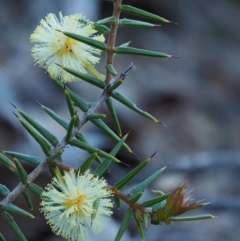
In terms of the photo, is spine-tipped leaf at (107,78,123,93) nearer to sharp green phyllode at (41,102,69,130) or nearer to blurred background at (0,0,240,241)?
sharp green phyllode at (41,102,69,130)

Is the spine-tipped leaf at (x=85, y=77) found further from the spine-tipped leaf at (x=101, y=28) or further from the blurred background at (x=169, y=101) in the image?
the blurred background at (x=169, y=101)

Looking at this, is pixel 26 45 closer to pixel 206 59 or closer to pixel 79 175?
pixel 206 59

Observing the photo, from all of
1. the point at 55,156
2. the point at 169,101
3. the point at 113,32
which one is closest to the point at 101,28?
the point at 113,32

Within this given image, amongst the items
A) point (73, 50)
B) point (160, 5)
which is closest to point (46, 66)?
point (73, 50)

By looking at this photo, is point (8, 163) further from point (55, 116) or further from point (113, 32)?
point (113, 32)

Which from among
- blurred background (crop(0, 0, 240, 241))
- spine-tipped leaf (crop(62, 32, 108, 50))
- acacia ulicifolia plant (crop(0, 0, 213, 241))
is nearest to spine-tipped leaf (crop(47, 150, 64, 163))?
acacia ulicifolia plant (crop(0, 0, 213, 241))

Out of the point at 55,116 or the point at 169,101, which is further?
the point at 169,101
